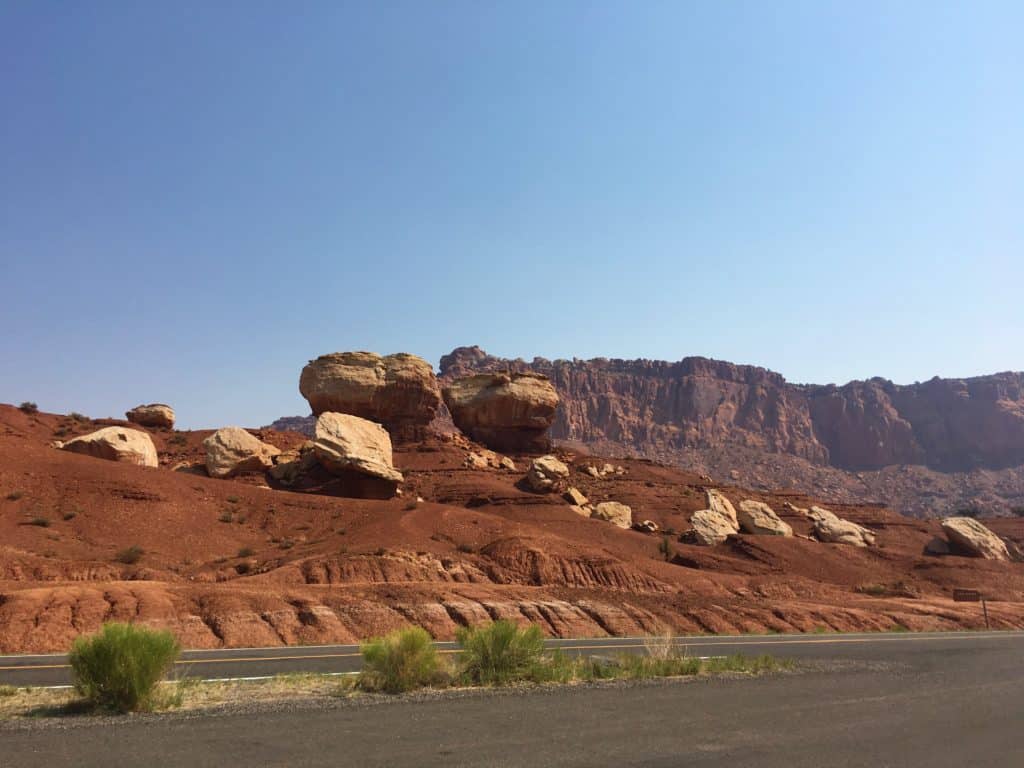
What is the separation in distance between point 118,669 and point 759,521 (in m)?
45.3

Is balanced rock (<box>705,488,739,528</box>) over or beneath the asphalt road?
over

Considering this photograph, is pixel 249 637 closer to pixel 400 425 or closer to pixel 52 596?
pixel 52 596

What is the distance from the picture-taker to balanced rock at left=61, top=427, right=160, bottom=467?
144ft

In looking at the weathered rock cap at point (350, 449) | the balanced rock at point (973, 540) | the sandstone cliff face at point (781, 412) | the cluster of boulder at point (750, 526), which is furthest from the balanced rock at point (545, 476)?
the sandstone cliff face at point (781, 412)

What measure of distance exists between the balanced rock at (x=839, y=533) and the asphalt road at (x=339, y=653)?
25176mm

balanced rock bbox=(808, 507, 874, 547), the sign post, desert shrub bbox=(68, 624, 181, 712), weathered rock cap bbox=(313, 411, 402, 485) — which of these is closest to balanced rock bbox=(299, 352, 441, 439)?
weathered rock cap bbox=(313, 411, 402, 485)

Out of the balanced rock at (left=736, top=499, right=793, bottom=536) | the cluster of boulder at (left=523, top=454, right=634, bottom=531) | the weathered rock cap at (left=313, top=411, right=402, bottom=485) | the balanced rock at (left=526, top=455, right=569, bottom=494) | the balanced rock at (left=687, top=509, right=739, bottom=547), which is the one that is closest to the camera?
the weathered rock cap at (left=313, top=411, right=402, bottom=485)

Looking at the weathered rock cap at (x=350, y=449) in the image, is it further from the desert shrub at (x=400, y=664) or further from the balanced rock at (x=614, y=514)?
the desert shrub at (x=400, y=664)

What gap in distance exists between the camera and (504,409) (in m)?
67.2

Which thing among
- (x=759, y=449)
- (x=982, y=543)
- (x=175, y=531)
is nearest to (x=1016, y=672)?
(x=175, y=531)

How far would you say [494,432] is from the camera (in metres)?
68.2

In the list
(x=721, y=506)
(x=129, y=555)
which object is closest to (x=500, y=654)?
(x=129, y=555)

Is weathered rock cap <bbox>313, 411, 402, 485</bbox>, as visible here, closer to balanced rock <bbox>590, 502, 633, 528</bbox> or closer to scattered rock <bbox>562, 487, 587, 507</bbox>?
scattered rock <bbox>562, 487, 587, 507</bbox>

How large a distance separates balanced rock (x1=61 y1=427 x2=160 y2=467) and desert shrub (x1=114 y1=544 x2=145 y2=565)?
49.1 ft
